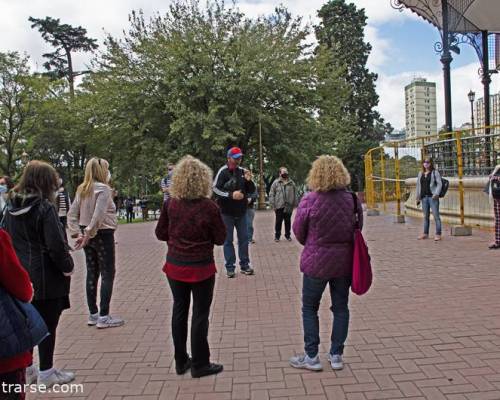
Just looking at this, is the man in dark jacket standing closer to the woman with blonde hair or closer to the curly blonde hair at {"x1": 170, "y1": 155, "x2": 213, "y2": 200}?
the woman with blonde hair

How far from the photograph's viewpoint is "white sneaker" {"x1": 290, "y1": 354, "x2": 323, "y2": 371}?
390 centimetres

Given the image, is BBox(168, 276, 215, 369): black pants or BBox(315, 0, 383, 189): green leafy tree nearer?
BBox(168, 276, 215, 369): black pants

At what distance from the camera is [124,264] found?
930 centimetres

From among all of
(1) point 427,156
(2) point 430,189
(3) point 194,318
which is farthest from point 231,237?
(1) point 427,156

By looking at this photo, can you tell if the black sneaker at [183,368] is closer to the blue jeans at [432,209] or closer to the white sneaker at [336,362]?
the white sneaker at [336,362]

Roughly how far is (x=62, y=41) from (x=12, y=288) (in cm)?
4859

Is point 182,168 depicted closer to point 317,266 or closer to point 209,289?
point 209,289

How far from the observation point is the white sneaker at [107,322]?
5.21 metres

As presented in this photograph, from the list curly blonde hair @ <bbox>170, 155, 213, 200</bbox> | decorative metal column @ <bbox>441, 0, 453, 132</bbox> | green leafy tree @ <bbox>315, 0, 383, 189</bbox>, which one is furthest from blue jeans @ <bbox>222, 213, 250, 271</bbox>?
green leafy tree @ <bbox>315, 0, 383, 189</bbox>

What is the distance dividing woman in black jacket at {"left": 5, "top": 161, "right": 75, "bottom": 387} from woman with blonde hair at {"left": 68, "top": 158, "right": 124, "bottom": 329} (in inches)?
53.0

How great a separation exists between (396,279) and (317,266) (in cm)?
354

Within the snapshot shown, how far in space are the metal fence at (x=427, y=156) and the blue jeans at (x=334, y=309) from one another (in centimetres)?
776

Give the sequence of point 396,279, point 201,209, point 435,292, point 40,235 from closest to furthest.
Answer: point 40,235, point 201,209, point 435,292, point 396,279

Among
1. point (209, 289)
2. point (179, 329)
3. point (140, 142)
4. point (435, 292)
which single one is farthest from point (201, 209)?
point (140, 142)
